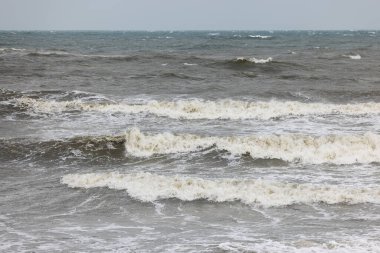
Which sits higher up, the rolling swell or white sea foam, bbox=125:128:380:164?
white sea foam, bbox=125:128:380:164

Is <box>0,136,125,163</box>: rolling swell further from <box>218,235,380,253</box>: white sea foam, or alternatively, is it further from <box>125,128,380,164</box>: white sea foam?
<box>218,235,380,253</box>: white sea foam

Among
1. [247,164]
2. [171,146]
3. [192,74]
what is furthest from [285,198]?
[192,74]

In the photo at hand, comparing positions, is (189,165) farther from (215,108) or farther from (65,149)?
(215,108)

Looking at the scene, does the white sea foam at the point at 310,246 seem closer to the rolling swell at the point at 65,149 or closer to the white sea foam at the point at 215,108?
the rolling swell at the point at 65,149

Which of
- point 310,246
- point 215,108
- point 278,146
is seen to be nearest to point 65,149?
point 278,146

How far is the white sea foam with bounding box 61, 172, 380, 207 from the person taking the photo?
9961mm

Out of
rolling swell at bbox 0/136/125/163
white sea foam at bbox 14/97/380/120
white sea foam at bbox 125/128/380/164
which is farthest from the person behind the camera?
white sea foam at bbox 14/97/380/120

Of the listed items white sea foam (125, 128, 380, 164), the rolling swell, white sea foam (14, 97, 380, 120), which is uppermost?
white sea foam (14, 97, 380, 120)

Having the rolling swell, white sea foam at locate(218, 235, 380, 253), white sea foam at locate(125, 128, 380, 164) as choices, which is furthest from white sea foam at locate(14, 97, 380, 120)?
white sea foam at locate(218, 235, 380, 253)

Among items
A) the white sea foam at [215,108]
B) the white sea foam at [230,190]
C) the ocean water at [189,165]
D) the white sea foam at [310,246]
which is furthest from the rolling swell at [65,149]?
the white sea foam at [310,246]

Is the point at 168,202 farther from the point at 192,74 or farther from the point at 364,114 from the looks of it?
the point at 192,74

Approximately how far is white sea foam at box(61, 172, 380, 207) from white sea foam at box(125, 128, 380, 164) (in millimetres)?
2692

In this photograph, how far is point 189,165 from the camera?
42.5ft

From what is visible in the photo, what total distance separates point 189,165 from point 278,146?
109 inches
